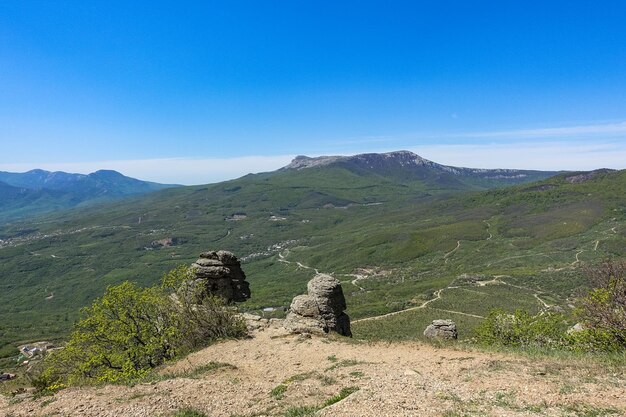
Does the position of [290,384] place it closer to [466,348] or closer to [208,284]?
[466,348]

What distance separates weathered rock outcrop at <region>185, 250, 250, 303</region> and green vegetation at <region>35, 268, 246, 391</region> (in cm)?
1398

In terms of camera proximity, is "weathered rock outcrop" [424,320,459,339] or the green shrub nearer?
the green shrub

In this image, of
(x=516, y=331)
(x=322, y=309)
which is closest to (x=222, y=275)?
(x=322, y=309)

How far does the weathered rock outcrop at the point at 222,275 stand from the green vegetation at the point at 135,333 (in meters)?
14.0

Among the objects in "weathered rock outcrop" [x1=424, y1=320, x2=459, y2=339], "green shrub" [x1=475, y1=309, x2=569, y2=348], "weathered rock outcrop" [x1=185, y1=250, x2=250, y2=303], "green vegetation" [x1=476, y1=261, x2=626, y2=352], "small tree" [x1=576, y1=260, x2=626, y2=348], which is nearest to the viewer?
"small tree" [x1=576, y1=260, x2=626, y2=348]

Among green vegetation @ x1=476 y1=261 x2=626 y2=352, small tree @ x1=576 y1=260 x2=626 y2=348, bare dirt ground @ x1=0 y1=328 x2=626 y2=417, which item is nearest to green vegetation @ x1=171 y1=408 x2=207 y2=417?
bare dirt ground @ x1=0 y1=328 x2=626 y2=417

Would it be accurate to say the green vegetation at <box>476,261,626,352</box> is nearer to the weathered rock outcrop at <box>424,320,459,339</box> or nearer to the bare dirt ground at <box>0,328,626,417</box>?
the weathered rock outcrop at <box>424,320,459,339</box>

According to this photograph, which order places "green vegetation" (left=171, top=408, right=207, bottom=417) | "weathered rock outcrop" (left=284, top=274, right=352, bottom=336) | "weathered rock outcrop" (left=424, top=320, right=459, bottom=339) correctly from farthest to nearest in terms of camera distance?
"weathered rock outcrop" (left=424, top=320, right=459, bottom=339)
"weathered rock outcrop" (left=284, top=274, right=352, bottom=336)
"green vegetation" (left=171, top=408, right=207, bottom=417)

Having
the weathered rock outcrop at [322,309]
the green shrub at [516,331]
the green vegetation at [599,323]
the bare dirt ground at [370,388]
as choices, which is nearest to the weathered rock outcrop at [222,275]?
the weathered rock outcrop at [322,309]

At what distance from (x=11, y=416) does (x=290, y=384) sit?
14.9 m

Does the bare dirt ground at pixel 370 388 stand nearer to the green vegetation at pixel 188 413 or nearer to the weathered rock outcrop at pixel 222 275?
the green vegetation at pixel 188 413

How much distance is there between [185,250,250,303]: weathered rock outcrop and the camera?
2003 inches

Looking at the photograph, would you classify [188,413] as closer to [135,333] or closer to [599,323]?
[135,333]

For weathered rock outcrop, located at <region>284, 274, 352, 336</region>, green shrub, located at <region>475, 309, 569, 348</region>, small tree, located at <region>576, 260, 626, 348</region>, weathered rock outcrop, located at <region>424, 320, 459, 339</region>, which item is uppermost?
small tree, located at <region>576, 260, 626, 348</region>
